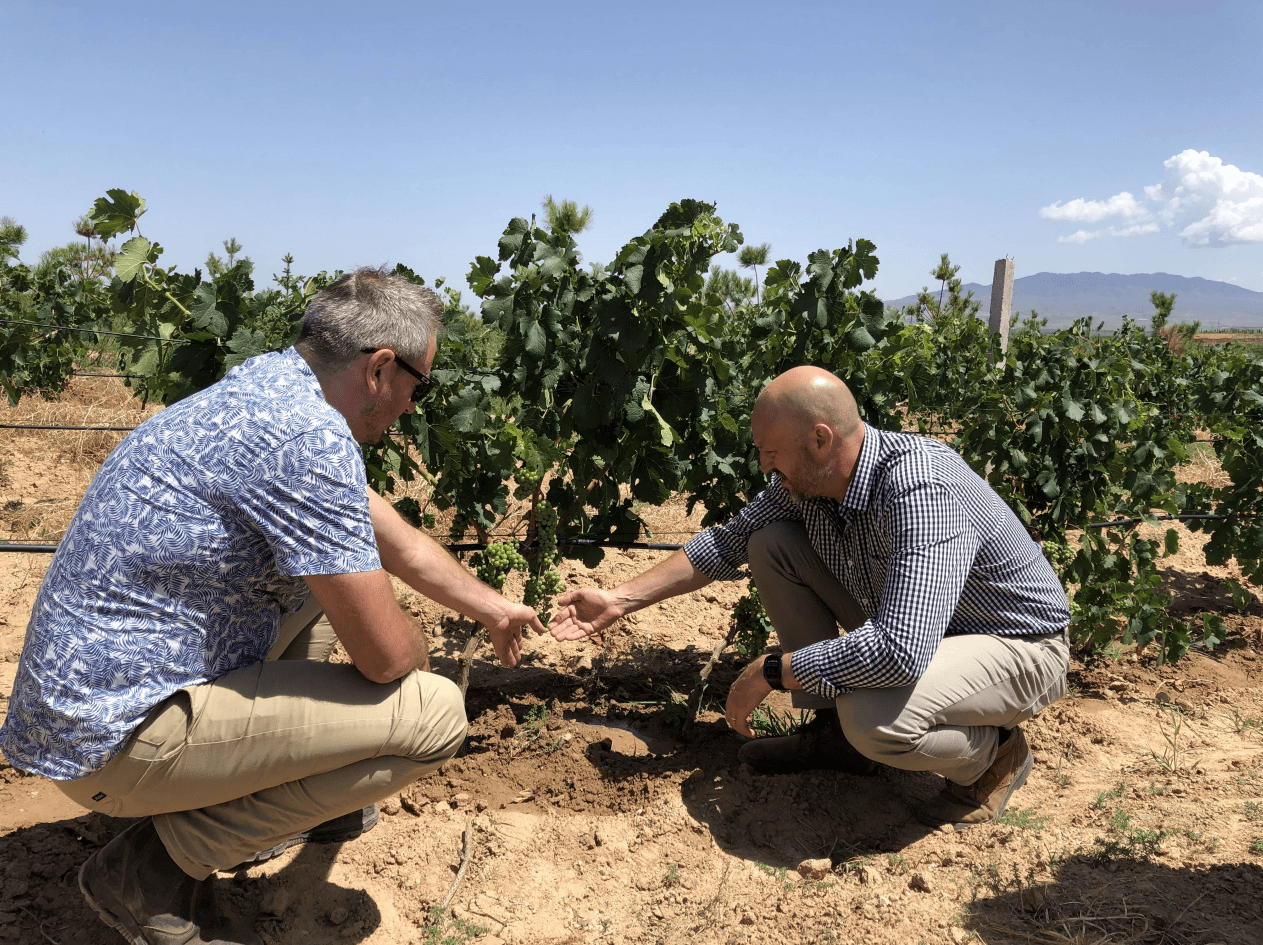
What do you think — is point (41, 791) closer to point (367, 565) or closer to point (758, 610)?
point (367, 565)

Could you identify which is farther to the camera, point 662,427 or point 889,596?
point 662,427

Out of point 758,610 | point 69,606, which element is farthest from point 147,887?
point 758,610

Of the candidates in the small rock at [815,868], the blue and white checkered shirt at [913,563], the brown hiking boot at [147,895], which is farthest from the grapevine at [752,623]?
the brown hiking boot at [147,895]

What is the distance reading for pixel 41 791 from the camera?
258 centimetres

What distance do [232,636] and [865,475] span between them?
62.9 inches

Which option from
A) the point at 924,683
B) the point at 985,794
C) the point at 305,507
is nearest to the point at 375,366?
the point at 305,507

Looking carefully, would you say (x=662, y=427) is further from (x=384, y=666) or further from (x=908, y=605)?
(x=384, y=666)

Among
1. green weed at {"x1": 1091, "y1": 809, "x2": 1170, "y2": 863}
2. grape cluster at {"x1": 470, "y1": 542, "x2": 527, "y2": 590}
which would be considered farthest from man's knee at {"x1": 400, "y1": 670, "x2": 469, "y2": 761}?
green weed at {"x1": 1091, "y1": 809, "x2": 1170, "y2": 863}

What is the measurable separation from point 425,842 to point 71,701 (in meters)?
1.10

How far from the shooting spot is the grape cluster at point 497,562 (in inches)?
113

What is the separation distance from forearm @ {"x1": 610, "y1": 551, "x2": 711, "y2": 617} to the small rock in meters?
0.83

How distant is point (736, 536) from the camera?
2.80 metres

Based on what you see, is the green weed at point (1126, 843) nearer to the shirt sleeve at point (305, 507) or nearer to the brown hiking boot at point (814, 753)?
the brown hiking boot at point (814, 753)

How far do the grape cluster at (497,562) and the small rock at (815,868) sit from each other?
1.26 metres
